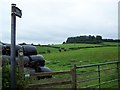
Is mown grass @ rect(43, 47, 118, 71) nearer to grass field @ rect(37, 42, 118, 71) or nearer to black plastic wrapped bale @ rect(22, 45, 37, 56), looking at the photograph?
grass field @ rect(37, 42, 118, 71)

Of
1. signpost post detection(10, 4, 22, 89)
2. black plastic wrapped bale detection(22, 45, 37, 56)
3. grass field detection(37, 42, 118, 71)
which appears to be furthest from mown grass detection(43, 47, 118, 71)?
signpost post detection(10, 4, 22, 89)

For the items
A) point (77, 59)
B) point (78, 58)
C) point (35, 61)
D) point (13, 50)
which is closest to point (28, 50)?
point (35, 61)

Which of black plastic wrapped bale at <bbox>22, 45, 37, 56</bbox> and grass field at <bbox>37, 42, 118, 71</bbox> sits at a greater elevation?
black plastic wrapped bale at <bbox>22, 45, 37, 56</bbox>

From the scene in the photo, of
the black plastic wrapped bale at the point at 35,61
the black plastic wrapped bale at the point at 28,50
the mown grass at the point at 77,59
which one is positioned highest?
the black plastic wrapped bale at the point at 28,50

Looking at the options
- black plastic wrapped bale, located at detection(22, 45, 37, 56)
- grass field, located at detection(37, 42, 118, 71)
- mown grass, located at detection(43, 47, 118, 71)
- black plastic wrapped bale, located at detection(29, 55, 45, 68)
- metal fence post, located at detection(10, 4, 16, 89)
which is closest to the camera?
metal fence post, located at detection(10, 4, 16, 89)

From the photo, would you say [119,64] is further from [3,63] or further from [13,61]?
[13,61]

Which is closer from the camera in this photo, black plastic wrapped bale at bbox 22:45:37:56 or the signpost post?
the signpost post

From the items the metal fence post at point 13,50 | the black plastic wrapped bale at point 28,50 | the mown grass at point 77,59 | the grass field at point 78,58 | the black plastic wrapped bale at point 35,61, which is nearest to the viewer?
the metal fence post at point 13,50

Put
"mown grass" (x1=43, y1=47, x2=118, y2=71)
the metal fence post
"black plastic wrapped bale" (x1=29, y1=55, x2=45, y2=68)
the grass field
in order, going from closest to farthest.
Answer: the metal fence post < "black plastic wrapped bale" (x1=29, y1=55, x2=45, y2=68) < "mown grass" (x1=43, y1=47, x2=118, y2=71) < the grass field

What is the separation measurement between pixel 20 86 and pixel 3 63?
27.9 inches

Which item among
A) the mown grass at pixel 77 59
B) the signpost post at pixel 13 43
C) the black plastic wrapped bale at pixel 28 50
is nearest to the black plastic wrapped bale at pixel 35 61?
the black plastic wrapped bale at pixel 28 50

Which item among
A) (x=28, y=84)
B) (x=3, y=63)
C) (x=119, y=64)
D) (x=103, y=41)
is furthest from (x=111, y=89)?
(x=103, y=41)

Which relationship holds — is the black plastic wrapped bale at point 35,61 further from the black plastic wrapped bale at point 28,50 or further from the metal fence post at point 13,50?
the metal fence post at point 13,50

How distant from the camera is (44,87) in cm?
969
